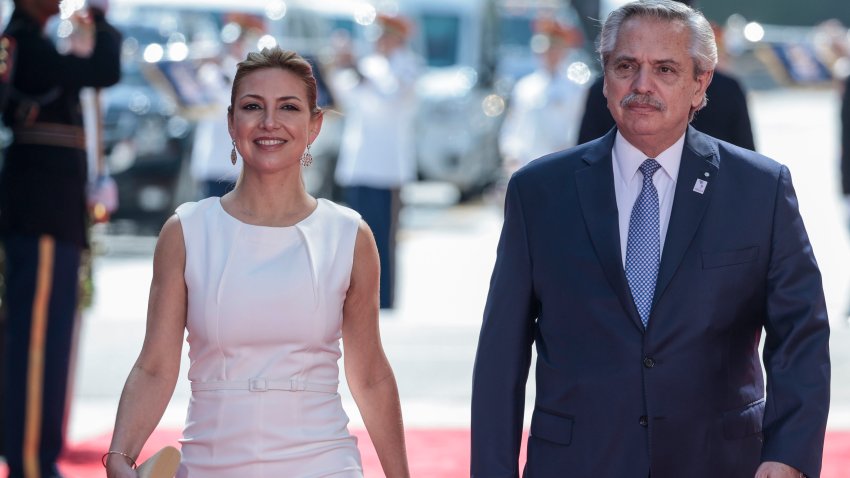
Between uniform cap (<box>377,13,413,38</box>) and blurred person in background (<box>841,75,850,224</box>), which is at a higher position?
uniform cap (<box>377,13,413,38</box>)

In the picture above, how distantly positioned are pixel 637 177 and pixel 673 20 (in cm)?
35

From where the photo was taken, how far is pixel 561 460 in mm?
3555

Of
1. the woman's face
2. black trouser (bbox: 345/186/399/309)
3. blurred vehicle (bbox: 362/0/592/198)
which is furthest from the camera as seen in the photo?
blurred vehicle (bbox: 362/0/592/198)

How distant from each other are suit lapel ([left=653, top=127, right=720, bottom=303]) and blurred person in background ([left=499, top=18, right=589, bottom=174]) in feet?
25.6

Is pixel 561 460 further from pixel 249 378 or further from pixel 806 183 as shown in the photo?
pixel 806 183

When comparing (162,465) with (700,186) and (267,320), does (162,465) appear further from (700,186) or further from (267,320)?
(700,186)

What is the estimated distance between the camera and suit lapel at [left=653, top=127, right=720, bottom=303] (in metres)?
3.49

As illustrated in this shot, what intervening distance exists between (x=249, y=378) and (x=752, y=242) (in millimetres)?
1152

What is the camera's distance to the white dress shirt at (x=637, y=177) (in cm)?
360

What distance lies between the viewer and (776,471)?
11.2 feet

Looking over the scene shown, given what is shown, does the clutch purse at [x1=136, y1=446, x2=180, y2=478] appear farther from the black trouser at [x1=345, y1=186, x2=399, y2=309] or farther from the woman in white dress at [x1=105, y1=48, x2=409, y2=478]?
the black trouser at [x1=345, y1=186, x2=399, y2=309]

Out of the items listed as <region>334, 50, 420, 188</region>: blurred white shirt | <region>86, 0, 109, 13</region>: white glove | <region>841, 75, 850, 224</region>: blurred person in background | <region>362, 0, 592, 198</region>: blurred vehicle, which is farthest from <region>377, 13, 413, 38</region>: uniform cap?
<region>362, 0, 592, 198</region>: blurred vehicle

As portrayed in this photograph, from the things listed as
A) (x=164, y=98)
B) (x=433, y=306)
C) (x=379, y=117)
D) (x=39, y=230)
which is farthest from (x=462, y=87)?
(x=39, y=230)

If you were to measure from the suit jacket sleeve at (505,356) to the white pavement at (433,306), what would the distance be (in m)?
3.99
